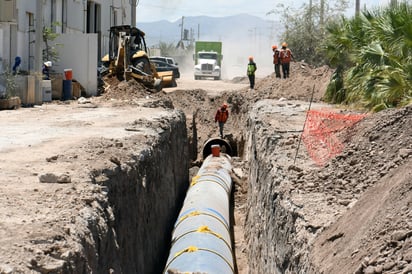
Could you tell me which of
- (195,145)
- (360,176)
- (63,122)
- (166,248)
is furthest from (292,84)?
(360,176)

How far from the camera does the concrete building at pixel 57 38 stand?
25.5 meters

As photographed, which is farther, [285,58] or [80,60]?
[285,58]

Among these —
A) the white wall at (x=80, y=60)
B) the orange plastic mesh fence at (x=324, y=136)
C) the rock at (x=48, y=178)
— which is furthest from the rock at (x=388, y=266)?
the white wall at (x=80, y=60)

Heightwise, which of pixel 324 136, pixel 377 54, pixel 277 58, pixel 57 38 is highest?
pixel 57 38

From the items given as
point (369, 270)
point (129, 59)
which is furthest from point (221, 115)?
point (369, 270)

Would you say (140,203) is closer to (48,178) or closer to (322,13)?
(48,178)

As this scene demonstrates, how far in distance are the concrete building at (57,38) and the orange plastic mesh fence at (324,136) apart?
12.2 meters

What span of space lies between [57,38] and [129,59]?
2984 mm

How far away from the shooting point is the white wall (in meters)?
29.6

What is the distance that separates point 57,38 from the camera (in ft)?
97.9

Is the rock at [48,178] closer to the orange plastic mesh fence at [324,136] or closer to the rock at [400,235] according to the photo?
the orange plastic mesh fence at [324,136]

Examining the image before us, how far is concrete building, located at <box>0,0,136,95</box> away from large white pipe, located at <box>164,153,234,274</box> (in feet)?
29.9

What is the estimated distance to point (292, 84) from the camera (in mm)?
31062

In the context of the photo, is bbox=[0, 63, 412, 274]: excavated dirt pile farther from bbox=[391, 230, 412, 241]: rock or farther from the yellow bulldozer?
the yellow bulldozer
